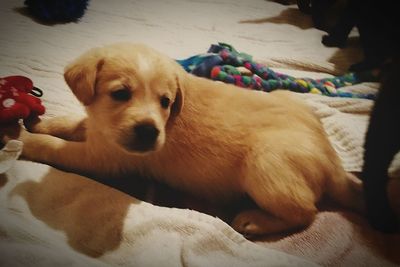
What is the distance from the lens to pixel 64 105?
1.70 m

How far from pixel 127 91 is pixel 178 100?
0.23 m

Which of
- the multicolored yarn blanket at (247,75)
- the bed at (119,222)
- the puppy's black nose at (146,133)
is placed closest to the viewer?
the bed at (119,222)

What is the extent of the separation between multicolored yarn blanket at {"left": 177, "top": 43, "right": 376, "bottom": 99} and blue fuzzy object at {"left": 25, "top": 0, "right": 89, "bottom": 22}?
0.97 m

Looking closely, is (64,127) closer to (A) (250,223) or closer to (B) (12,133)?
(B) (12,133)

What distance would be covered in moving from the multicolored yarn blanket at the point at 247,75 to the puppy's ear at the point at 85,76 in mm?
856

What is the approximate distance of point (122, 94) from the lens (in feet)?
3.98

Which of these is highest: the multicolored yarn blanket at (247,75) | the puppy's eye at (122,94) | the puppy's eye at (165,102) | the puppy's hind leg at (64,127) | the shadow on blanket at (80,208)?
the puppy's eye at (122,94)

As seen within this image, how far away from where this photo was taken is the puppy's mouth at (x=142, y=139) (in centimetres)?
117

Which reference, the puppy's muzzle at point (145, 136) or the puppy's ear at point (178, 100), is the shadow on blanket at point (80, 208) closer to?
the puppy's muzzle at point (145, 136)

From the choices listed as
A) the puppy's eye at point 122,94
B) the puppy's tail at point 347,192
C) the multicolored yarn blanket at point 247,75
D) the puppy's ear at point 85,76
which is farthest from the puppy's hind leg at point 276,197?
the multicolored yarn blanket at point 247,75

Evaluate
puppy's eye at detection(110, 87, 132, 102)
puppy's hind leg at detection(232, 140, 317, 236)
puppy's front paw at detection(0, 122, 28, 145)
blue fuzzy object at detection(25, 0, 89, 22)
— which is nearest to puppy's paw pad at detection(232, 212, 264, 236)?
puppy's hind leg at detection(232, 140, 317, 236)

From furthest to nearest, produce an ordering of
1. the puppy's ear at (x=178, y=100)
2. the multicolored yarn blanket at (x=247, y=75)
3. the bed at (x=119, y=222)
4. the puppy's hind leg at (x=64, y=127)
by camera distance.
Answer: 1. the multicolored yarn blanket at (x=247, y=75)
2. the puppy's hind leg at (x=64, y=127)
3. the puppy's ear at (x=178, y=100)
4. the bed at (x=119, y=222)

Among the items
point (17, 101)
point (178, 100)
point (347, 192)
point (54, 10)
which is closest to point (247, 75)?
point (178, 100)

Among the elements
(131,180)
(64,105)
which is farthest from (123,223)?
(64,105)
